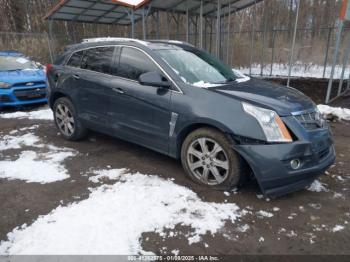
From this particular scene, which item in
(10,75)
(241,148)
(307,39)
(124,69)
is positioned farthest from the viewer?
(307,39)

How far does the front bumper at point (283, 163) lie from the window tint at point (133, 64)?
5.45 feet

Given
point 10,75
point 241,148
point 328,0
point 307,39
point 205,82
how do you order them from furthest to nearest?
point 328,0
point 307,39
point 10,75
point 205,82
point 241,148

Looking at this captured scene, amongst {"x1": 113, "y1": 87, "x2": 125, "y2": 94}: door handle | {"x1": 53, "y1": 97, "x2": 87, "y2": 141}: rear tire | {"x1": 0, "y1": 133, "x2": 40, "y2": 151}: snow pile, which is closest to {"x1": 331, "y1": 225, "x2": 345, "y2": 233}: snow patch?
{"x1": 113, "y1": 87, "x2": 125, "y2": 94}: door handle

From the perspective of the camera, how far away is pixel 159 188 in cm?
358

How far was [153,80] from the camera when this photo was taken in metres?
3.66

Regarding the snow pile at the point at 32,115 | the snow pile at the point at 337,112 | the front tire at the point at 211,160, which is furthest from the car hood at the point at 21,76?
the snow pile at the point at 337,112

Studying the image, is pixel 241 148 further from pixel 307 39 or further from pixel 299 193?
pixel 307 39

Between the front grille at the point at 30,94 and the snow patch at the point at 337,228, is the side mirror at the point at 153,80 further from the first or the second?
the front grille at the point at 30,94

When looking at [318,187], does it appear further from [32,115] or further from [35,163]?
[32,115]

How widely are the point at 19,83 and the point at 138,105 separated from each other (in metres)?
5.22

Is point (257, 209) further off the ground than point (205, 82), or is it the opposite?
point (205, 82)

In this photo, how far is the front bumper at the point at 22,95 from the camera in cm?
753

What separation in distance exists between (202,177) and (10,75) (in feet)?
22.1

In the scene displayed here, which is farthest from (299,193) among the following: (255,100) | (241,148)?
(255,100)
